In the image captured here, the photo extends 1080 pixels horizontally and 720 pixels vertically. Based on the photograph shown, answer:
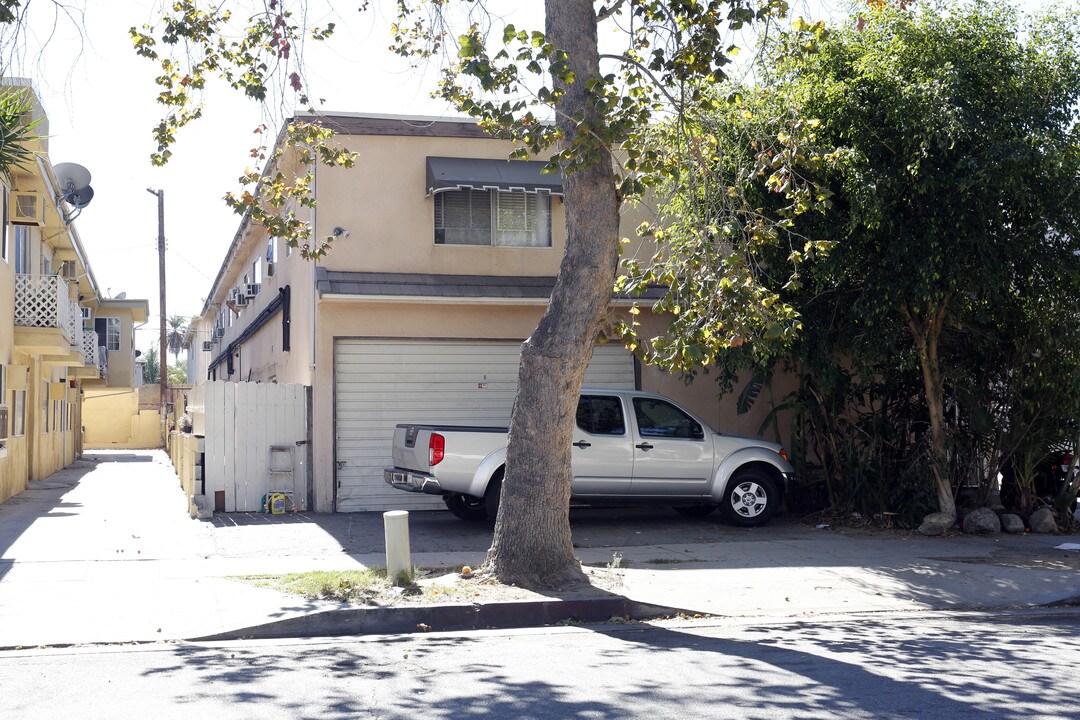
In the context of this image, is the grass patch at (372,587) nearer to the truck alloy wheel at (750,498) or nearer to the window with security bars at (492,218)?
the truck alloy wheel at (750,498)

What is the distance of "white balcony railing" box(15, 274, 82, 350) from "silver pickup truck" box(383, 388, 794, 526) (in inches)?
373

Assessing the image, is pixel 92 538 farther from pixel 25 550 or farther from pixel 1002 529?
pixel 1002 529

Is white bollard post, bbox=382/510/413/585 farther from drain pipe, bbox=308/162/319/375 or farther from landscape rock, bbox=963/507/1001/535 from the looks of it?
landscape rock, bbox=963/507/1001/535

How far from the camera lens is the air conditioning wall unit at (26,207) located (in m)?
18.4

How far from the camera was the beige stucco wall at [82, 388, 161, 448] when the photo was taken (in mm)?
45875

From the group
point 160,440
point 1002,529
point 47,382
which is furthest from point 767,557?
point 160,440

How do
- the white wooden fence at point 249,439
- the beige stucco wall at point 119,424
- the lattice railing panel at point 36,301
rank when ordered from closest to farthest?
the white wooden fence at point 249,439, the lattice railing panel at point 36,301, the beige stucco wall at point 119,424

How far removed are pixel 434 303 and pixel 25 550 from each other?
6.23m

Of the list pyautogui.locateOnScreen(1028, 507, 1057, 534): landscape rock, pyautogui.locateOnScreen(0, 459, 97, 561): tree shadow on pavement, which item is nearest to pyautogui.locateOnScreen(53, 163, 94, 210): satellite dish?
pyautogui.locateOnScreen(0, 459, 97, 561): tree shadow on pavement

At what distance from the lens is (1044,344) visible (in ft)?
40.4

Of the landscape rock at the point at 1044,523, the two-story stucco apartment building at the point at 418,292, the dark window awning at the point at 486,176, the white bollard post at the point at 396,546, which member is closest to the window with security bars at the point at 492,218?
the two-story stucco apartment building at the point at 418,292

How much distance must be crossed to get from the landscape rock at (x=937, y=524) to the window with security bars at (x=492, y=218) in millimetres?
6730

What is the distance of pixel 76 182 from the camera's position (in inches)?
909

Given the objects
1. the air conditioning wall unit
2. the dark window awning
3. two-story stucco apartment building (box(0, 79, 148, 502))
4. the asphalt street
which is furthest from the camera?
the air conditioning wall unit
